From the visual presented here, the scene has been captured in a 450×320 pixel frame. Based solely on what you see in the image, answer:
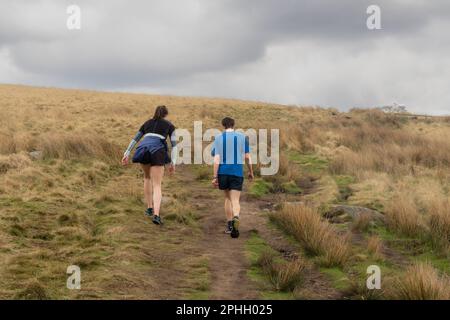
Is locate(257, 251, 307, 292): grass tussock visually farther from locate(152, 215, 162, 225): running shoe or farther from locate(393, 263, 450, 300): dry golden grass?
locate(152, 215, 162, 225): running shoe

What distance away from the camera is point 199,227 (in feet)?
27.5

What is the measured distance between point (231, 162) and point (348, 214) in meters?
2.90

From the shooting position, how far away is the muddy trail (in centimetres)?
553

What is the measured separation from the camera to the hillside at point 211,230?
5.45m

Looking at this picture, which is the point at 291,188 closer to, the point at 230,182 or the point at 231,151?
the point at 230,182

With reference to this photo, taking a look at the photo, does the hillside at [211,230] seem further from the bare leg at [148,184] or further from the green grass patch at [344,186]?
the bare leg at [148,184]

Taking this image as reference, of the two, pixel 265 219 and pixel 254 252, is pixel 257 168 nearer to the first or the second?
pixel 265 219

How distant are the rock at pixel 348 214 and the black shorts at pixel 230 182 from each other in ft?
7.42

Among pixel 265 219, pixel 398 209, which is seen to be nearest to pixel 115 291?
pixel 265 219

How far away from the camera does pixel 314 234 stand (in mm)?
7250

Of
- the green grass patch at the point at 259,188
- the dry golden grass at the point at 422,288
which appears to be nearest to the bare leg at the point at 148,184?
the green grass patch at the point at 259,188

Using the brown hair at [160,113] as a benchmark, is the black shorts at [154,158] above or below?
below
